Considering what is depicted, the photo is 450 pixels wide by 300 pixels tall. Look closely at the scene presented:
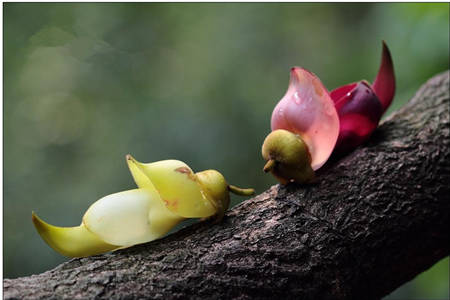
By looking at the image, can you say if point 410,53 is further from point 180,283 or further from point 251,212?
point 180,283

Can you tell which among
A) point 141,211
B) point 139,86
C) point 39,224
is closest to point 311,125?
point 141,211

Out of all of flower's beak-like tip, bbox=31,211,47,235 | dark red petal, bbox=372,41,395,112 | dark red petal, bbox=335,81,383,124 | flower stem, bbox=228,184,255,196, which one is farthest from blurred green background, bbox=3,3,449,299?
flower's beak-like tip, bbox=31,211,47,235

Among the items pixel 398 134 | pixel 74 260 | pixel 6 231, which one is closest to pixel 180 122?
pixel 6 231

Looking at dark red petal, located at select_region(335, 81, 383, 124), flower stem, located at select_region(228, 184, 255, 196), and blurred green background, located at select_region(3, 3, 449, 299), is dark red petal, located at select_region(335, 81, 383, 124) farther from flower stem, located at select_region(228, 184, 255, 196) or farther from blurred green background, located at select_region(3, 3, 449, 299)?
blurred green background, located at select_region(3, 3, 449, 299)

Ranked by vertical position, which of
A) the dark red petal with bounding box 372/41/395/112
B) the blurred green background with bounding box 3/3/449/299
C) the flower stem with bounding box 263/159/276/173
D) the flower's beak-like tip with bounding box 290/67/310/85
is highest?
the blurred green background with bounding box 3/3/449/299

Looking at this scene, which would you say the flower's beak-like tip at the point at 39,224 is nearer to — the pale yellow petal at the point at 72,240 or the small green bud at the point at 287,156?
the pale yellow petal at the point at 72,240

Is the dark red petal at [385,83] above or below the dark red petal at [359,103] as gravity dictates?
Result: above

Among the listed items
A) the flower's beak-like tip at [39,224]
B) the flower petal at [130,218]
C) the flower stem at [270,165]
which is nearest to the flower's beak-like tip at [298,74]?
the flower stem at [270,165]

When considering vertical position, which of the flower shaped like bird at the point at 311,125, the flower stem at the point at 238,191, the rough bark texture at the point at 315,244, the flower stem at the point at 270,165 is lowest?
the rough bark texture at the point at 315,244
